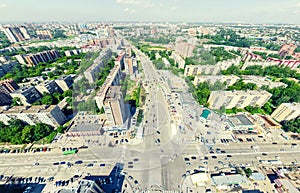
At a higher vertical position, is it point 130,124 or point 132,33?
point 132,33

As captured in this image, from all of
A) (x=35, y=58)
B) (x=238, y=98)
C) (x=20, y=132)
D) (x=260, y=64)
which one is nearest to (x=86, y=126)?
(x=20, y=132)

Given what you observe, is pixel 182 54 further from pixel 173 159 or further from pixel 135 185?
pixel 135 185

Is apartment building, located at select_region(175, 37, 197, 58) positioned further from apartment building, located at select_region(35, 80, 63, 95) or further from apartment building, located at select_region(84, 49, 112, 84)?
apartment building, located at select_region(35, 80, 63, 95)

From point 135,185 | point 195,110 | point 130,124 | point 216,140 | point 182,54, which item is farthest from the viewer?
point 182,54

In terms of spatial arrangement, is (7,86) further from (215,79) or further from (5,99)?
(215,79)

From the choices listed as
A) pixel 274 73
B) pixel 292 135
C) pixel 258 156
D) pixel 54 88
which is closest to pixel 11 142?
pixel 54 88

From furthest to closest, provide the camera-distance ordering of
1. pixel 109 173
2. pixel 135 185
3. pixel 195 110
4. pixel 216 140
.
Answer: pixel 195 110 → pixel 216 140 → pixel 109 173 → pixel 135 185

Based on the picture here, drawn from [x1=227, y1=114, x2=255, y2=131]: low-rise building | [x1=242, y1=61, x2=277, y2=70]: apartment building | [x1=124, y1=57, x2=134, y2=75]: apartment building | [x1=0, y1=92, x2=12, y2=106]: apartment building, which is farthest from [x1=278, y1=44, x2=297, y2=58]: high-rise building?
[x1=0, y1=92, x2=12, y2=106]: apartment building
